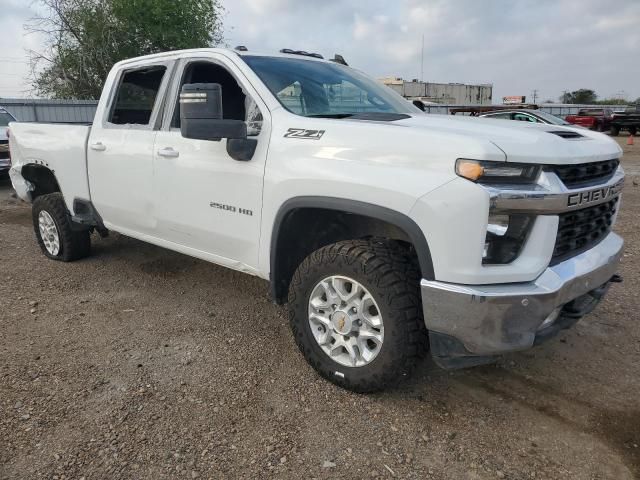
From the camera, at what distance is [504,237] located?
2.45 meters

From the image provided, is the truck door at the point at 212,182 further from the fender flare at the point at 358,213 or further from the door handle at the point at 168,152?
the fender flare at the point at 358,213

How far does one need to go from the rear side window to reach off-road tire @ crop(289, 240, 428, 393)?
212cm

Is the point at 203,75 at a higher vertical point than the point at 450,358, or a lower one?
higher

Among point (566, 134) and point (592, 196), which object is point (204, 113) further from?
point (592, 196)

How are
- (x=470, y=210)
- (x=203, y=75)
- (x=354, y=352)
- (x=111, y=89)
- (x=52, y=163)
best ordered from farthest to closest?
(x=52, y=163)
(x=111, y=89)
(x=203, y=75)
(x=354, y=352)
(x=470, y=210)

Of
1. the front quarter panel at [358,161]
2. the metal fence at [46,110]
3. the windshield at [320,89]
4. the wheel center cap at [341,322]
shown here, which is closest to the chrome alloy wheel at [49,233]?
the windshield at [320,89]

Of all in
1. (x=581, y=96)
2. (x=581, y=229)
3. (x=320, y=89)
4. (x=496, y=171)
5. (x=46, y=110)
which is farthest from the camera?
(x=581, y=96)

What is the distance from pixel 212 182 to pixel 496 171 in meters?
1.87

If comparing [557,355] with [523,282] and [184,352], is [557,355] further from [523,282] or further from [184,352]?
[184,352]

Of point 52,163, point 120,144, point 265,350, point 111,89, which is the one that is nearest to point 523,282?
point 265,350

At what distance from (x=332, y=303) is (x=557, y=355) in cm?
169

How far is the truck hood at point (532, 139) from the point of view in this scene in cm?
243

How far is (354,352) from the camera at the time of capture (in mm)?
2980

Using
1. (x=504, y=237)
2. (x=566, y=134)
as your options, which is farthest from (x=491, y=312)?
(x=566, y=134)
